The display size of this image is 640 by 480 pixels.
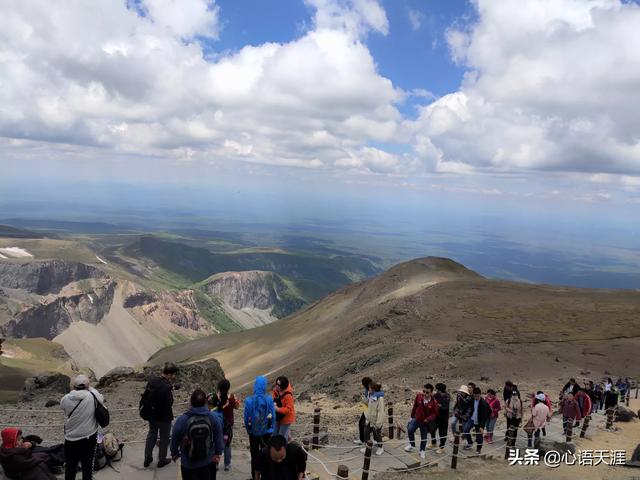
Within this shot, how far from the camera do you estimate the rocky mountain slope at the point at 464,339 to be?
2850 centimetres

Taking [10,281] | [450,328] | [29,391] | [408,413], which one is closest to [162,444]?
[408,413]

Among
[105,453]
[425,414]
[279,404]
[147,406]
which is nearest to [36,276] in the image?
[105,453]

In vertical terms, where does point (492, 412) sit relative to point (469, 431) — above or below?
above

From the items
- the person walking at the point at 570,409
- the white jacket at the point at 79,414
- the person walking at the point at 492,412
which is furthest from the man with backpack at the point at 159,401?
the person walking at the point at 570,409

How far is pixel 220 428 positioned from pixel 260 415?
1.28m

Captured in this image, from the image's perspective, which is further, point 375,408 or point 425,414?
point 425,414

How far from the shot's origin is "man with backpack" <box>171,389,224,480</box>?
7.57 m

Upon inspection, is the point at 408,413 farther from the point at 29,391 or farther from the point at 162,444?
the point at 29,391

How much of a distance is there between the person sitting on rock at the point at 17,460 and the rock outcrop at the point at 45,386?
15.5 meters

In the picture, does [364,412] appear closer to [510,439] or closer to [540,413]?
[510,439]

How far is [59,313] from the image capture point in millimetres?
168250

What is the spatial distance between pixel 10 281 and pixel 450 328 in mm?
202461

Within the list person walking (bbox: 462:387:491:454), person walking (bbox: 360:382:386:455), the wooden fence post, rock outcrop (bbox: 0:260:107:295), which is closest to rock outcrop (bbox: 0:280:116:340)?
rock outcrop (bbox: 0:260:107:295)

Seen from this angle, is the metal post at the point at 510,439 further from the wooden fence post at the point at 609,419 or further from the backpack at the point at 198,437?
the backpack at the point at 198,437
